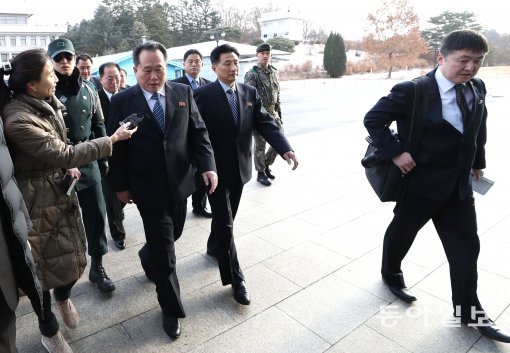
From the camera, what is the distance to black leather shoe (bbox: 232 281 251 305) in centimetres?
275

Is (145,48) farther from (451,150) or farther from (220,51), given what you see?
(451,150)

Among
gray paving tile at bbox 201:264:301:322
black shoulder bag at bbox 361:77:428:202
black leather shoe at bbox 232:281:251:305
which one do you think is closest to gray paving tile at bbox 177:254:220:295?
gray paving tile at bbox 201:264:301:322

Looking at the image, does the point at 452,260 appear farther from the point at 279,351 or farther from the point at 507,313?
the point at 279,351

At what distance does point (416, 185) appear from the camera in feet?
8.10

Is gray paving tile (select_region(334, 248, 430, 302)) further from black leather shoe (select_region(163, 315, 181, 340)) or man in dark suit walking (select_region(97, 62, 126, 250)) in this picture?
man in dark suit walking (select_region(97, 62, 126, 250))

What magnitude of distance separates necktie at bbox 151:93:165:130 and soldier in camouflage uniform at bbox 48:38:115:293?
0.78 m

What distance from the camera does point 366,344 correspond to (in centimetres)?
233

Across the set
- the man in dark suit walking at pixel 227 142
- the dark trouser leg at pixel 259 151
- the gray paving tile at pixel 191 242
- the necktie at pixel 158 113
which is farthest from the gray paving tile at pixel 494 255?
the dark trouser leg at pixel 259 151

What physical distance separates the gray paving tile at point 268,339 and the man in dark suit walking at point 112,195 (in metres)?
1.69

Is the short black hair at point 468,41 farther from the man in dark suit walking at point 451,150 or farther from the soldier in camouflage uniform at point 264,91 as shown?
the soldier in camouflage uniform at point 264,91

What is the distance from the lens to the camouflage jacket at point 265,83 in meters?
5.50

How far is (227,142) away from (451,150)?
150 centimetres

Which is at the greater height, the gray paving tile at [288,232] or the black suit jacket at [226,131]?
the black suit jacket at [226,131]

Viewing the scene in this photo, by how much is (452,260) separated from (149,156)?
2029mm
